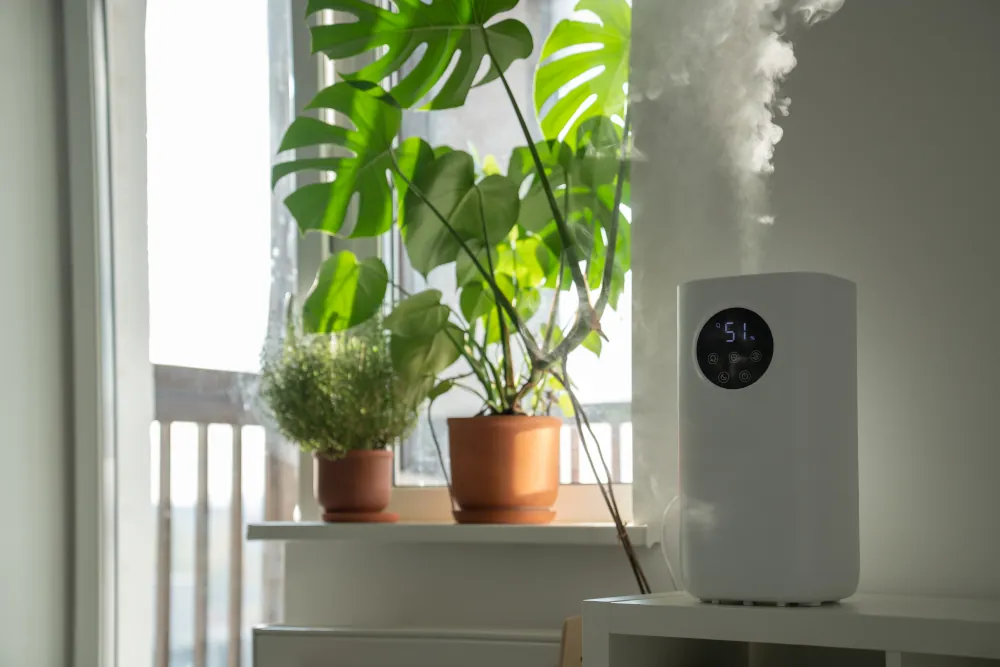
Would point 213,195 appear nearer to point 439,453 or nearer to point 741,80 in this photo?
point 439,453

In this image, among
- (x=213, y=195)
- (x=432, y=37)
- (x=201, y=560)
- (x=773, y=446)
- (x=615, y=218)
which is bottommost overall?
(x=201, y=560)

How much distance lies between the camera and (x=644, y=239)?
1.27 meters

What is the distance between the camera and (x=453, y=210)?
1.34 m

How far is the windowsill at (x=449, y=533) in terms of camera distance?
4.05ft

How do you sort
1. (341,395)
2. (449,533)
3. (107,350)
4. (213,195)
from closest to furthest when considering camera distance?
(449,533) → (341,395) → (107,350) → (213,195)

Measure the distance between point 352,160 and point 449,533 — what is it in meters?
0.54

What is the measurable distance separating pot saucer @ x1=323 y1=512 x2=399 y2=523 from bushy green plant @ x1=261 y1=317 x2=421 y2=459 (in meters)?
0.09

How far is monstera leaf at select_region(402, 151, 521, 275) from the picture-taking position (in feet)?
4.34

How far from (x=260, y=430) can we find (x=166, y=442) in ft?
0.66

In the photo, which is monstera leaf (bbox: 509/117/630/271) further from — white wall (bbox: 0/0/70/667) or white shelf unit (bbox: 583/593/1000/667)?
white wall (bbox: 0/0/70/667)

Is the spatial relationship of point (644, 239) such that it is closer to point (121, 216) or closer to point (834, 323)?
point (834, 323)

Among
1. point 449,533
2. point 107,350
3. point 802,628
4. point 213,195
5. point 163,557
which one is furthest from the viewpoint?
point 163,557

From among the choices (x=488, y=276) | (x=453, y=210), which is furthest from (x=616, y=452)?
(x=453, y=210)

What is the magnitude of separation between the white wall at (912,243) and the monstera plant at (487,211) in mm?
241
